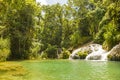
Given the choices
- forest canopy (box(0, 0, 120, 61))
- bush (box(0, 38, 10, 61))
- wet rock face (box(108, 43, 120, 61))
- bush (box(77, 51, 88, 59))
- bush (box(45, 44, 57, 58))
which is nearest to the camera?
wet rock face (box(108, 43, 120, 61))

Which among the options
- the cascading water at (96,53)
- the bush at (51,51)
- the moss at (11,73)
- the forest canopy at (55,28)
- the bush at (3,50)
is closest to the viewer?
the moss at (11,73)

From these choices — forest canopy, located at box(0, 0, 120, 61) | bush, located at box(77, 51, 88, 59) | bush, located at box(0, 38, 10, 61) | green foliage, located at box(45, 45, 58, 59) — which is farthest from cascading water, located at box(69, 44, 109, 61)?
bush, located at box(0, 38, 10, 61)

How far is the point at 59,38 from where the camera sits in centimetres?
6706

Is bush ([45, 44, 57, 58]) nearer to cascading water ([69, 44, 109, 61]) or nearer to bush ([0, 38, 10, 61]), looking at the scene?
cascading water ([69, 44, 109, 61])

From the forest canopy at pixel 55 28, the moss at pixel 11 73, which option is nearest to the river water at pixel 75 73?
the moss at pixel 11 73

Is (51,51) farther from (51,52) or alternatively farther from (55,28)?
(55,28)

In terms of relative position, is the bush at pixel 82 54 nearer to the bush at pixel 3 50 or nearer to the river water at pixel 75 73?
the bush at pixel 3 50

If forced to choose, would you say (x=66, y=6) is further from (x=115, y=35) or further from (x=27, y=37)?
(x=115, y=35)

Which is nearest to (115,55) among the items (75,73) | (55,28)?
(75,73)

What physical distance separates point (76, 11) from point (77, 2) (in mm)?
2143

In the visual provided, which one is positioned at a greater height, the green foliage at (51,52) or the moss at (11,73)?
the green foliage at (51,52)

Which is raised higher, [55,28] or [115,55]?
[55,28]

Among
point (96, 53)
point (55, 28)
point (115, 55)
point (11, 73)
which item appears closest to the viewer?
point (11, 73)

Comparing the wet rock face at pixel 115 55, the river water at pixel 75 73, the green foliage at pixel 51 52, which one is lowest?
the river water at pixel 75 73
